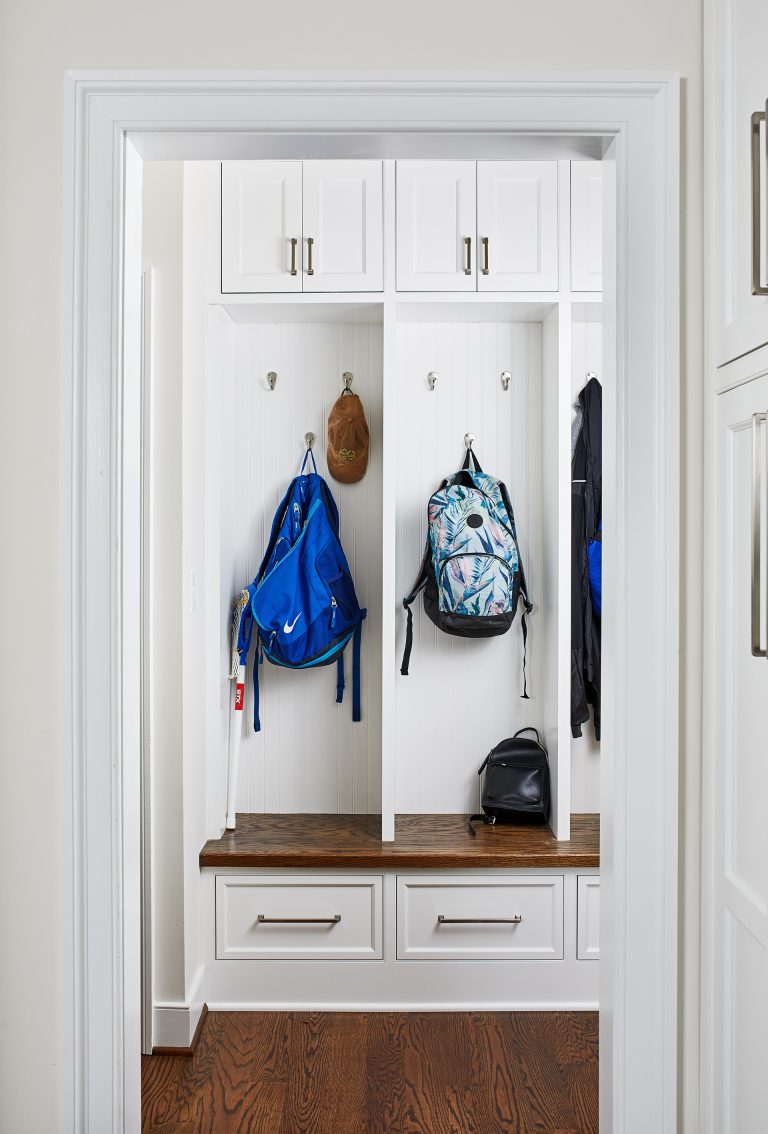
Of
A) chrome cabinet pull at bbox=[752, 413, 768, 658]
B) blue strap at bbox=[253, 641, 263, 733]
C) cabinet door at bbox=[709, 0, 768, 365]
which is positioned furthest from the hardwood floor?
cabinet door at bbox=[709, 0, 768, 365]

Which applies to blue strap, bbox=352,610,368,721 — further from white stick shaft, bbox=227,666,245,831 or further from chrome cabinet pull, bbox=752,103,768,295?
chrome cabinet pull, bbox=752,103,768,295

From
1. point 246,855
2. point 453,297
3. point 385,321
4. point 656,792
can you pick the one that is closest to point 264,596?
point 246,855

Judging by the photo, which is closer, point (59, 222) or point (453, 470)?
point (59, 222)

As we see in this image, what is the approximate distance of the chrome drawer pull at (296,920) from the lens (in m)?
2.44

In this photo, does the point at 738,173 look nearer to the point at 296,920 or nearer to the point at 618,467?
the point at 618,467

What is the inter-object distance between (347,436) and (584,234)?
956 millimetres

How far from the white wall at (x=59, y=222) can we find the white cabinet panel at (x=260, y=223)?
4.02 ft

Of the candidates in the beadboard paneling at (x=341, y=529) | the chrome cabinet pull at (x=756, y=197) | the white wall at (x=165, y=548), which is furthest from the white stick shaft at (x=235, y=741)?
the chrome cabinet pull at (x=756, y=197)

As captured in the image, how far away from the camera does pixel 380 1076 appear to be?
7.07 feet

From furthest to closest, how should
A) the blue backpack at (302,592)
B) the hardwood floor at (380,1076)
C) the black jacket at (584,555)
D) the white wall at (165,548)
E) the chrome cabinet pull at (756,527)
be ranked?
the black jacket at (584,555)
the blue backpack at (302,592)
the white wall at (165,548)
the hardwood floor at (380,1076)
the chrome cabinet pull at (756,527)

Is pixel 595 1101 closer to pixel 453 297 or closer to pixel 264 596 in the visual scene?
pixel 264 596

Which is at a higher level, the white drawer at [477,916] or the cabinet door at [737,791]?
the cabinet door at [737,791]

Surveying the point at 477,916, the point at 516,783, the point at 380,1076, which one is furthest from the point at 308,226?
the point at 380,1076

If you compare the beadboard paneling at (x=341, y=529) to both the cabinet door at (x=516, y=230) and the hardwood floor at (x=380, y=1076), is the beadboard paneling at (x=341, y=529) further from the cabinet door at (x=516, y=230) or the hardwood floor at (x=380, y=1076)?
the hardwood floor at (x=380, y=1076)
